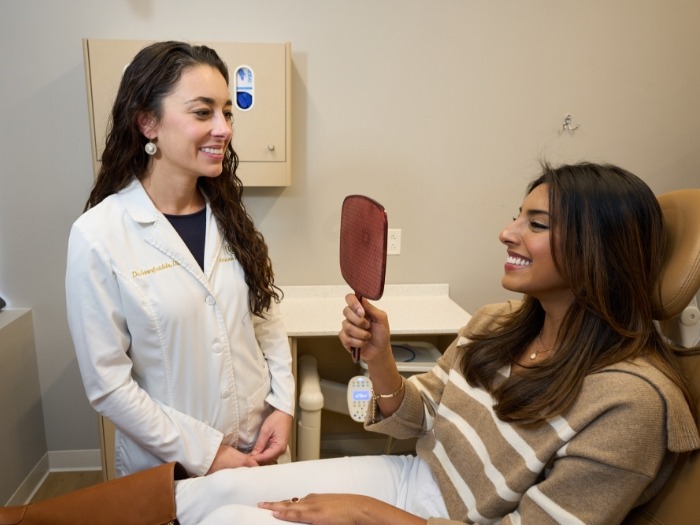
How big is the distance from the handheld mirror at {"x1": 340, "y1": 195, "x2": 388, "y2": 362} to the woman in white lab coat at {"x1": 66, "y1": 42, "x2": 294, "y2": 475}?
14.1 inches

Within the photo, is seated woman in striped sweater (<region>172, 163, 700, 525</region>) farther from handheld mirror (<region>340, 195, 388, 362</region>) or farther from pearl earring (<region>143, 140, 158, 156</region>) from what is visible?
pearl earring (<region>143, 140, 158, 156</region>)

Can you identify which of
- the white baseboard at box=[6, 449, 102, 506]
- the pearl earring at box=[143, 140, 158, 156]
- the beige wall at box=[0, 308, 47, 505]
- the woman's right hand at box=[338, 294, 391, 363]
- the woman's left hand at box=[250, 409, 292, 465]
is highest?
the pearl earring at box=[143, 140, 158, 156]

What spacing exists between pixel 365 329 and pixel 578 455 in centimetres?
46

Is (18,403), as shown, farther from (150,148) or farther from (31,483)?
(150,148)

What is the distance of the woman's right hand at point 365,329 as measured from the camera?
1.05m

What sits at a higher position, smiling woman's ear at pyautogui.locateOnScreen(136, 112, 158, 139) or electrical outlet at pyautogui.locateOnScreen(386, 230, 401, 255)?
smiling woman's ear at pyautogui.locateOnScreen(136, 112, 158, 139)

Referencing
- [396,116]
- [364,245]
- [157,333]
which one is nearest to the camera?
[364,245]

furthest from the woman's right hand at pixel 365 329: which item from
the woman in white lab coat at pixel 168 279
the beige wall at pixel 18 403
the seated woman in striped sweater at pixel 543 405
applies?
the beige wall at pixel 18 403

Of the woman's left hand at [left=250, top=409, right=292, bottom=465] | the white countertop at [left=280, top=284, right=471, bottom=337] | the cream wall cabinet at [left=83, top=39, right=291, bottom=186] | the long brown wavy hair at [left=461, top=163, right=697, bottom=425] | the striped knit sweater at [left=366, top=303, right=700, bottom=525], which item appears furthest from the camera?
the white countertop at [left=280, top=284, right=471, bottom=337]

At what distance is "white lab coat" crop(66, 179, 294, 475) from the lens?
111cm

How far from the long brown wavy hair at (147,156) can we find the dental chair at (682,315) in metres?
0.91

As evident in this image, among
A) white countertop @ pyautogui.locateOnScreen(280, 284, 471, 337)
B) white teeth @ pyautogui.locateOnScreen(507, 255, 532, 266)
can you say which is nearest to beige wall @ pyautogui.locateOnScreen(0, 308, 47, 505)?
white countertop @ pyautogui.locateOnScreen(280, 284, 471, 337)

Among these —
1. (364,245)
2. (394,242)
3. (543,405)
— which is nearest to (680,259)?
(543,405)

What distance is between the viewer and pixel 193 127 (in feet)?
3.79
